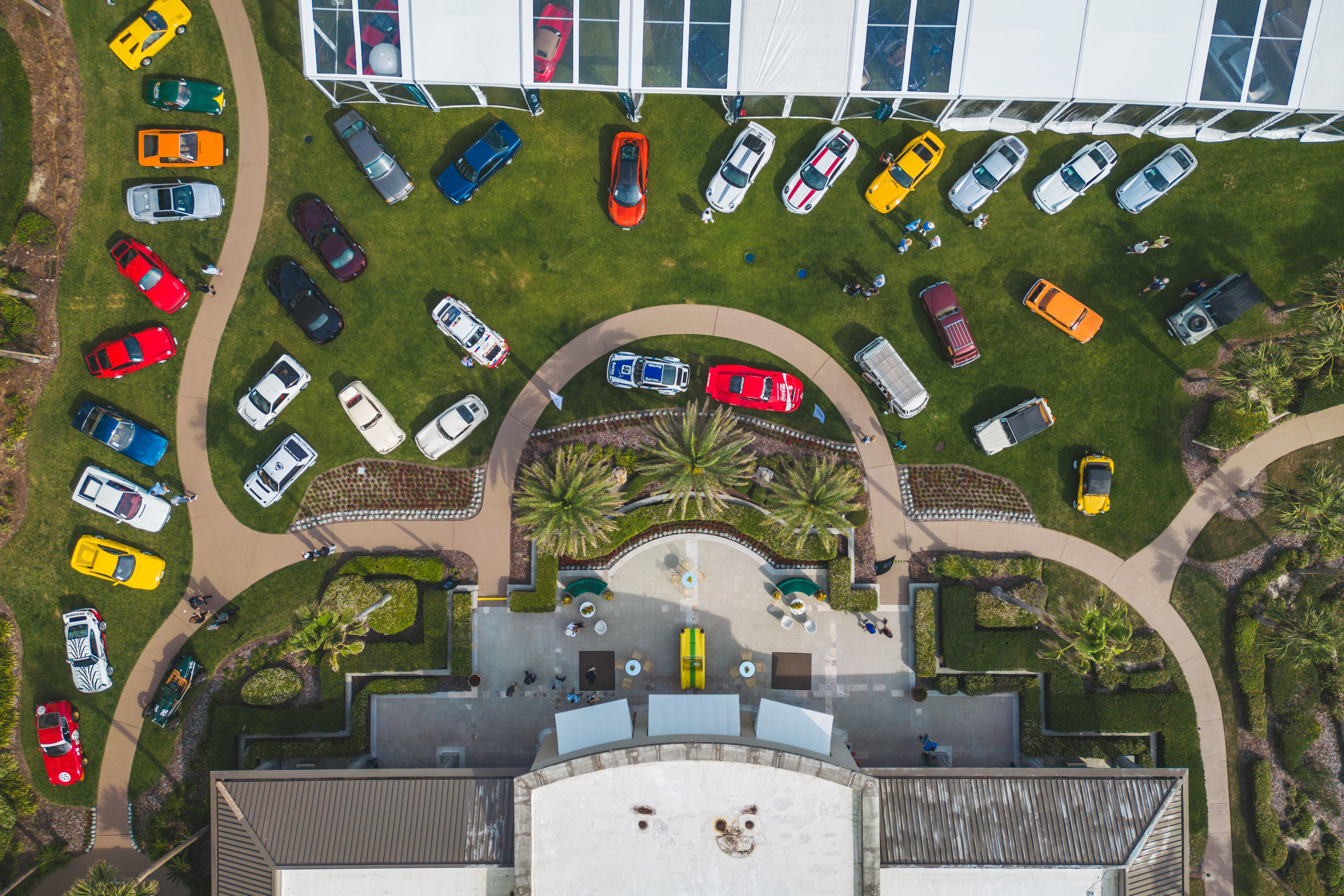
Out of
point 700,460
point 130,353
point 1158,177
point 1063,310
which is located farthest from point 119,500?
point 1158,177

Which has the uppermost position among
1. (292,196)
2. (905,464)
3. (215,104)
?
(215,104)

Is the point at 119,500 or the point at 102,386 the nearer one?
the point at 119,500

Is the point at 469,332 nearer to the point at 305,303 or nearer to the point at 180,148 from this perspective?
the point at 305,303

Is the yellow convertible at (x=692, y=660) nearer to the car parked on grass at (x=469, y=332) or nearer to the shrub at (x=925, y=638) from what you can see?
the shrub at (x=925, y=638)

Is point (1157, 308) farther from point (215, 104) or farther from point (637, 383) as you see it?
point (215, 104)

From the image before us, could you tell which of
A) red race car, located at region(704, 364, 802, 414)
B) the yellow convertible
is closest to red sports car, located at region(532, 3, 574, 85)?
red race car, located at region(704, 364, 802, 414)

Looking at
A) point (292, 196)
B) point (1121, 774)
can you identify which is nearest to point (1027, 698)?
point (1121, 774)

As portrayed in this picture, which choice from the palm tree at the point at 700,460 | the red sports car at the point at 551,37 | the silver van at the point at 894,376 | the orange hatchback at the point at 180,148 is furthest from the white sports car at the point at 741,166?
the orange hatchback at the point at 180,148
